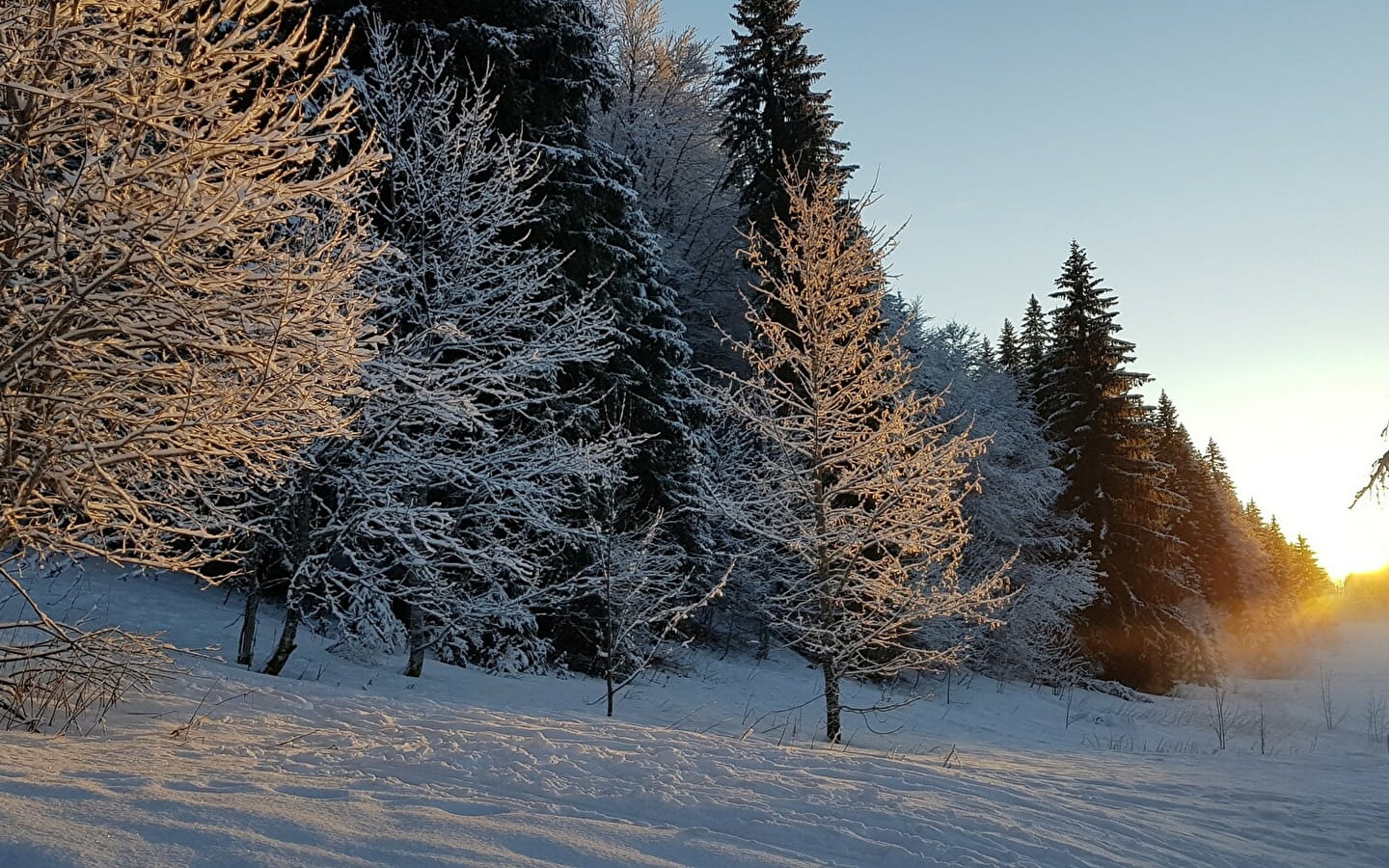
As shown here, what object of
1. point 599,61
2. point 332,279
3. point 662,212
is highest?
point 662,212

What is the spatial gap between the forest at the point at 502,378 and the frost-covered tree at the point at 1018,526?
0.17 meters

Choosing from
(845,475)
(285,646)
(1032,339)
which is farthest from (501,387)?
(1032,339)

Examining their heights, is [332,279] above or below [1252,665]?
above

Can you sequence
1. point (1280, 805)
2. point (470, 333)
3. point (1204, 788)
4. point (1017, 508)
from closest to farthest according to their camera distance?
1. point (1280, 805)
2. point (1204, 788)
3. point (470, 333)
4. point (1017, 508)

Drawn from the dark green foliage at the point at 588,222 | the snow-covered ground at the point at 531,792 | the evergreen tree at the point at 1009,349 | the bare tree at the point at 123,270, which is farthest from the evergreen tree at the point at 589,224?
the evergreen tree at the point at 1009,349

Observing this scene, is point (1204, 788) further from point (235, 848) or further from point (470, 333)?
point (470, 333)

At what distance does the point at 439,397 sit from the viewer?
31.2 ft

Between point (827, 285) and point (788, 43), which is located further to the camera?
point (788, 43)

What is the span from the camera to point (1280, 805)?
7.48 metres

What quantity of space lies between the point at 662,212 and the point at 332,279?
19185mm

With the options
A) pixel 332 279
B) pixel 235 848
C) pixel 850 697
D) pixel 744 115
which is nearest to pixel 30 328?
pixel 332 279

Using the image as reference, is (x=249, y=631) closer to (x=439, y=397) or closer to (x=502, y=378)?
(x=439, y=397)

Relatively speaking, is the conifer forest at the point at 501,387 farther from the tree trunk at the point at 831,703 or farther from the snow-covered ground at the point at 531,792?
the snow-covered ground at the point at 531,792

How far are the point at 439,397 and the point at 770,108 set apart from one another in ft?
48.4
